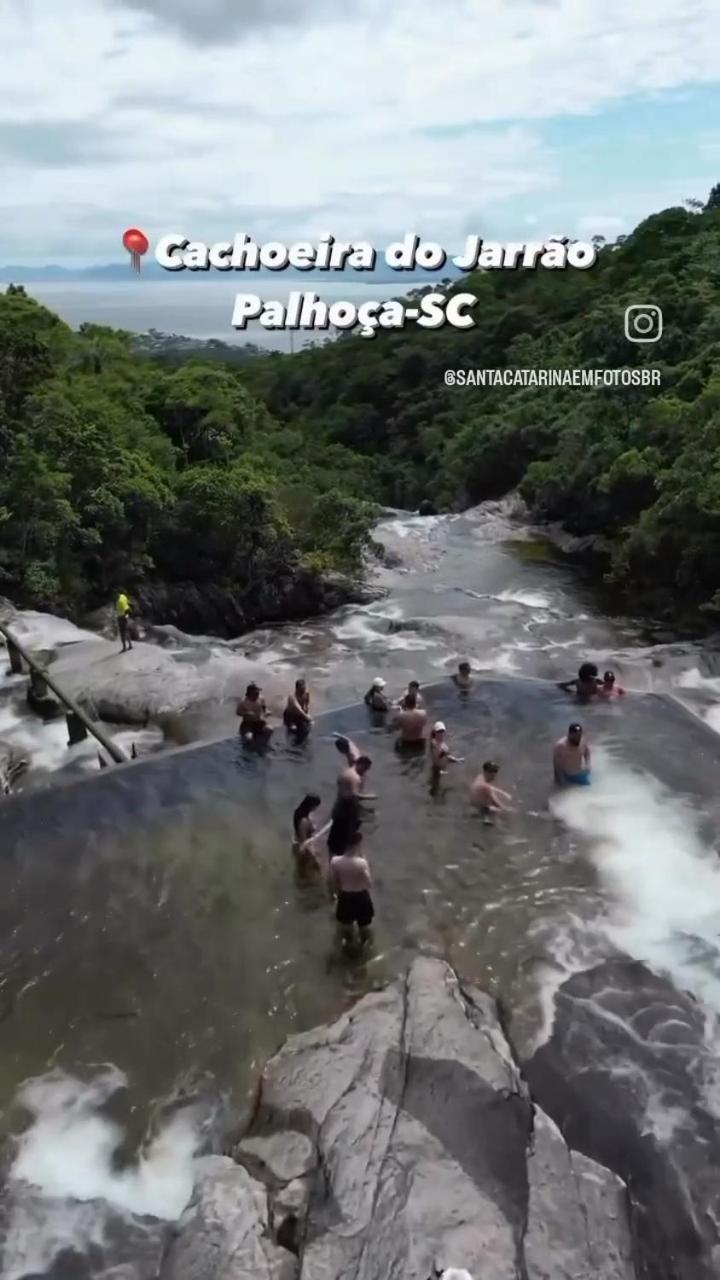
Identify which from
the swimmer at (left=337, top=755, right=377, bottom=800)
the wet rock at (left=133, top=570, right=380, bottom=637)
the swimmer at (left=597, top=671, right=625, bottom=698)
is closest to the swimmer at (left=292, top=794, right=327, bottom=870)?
the swimmer at (left=337, top=755, right=377, bottom=800)

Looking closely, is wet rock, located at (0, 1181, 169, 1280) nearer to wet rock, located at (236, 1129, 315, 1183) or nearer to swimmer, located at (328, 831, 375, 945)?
wet rock, located at (236, 1129, 315, 1183)

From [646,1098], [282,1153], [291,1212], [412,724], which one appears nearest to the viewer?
[291,1212]

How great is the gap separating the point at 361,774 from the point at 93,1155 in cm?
650

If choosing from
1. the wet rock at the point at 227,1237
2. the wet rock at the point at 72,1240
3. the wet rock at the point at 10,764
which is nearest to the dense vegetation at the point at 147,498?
the wet rock at the point at 10,764

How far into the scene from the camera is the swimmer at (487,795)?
42.4 ft

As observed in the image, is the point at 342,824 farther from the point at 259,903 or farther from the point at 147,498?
the point at 147,498

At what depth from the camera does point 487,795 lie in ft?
42.7

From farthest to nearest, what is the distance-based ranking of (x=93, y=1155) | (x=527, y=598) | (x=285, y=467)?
A: (x=285, y=467) → (x=527, y=598) → (x=93, y=1155)

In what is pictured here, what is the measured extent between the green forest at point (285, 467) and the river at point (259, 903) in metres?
10.9

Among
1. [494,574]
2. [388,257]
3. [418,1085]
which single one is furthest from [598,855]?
[388,257]

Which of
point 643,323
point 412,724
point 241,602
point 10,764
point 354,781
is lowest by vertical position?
point 241,602

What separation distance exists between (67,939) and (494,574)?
95.4 ft

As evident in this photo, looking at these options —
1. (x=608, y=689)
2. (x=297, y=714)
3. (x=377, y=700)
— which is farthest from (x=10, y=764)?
(x=608, y=689)

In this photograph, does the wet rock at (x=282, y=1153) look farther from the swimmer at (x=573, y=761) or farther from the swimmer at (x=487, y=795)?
the swimmer at (x=573, y=761)
